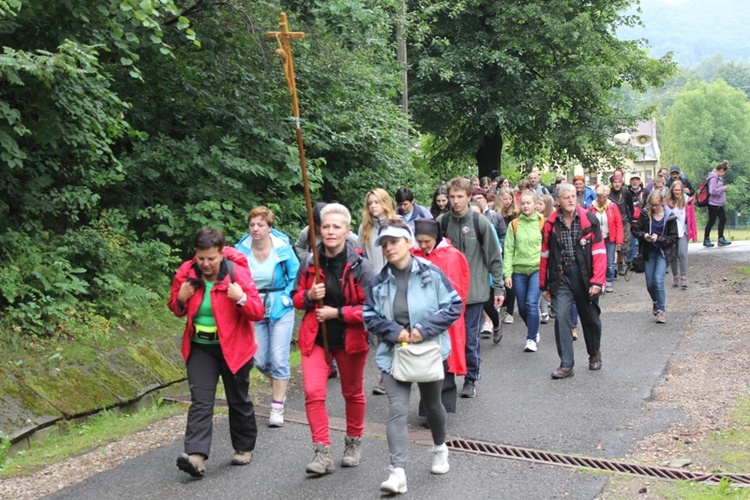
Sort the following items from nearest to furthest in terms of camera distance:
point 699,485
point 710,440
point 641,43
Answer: point 699,485 → point 710,440 → point 641,43

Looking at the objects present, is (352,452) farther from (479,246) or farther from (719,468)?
(479,246)

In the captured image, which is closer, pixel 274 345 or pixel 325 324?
pixel 325 324

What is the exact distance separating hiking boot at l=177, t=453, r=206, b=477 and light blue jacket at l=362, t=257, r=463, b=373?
4.56ft

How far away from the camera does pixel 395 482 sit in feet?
18.2

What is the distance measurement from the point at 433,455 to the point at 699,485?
5.79 ft

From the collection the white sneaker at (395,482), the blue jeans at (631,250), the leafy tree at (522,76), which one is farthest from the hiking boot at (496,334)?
the leafy tree at (522,76)

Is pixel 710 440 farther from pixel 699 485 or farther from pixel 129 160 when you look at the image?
pixel 129 160

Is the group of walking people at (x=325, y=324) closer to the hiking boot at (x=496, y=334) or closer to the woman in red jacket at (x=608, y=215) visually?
the hiking boot at (x=496, y=334)

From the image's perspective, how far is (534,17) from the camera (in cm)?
2302

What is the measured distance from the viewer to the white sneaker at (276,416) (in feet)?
24.4

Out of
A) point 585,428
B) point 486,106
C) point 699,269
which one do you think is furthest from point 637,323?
point 486,106

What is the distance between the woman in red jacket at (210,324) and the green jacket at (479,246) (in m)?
3.16

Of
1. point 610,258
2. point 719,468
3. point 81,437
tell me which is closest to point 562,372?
point 719,468

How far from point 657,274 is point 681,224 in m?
2.58
